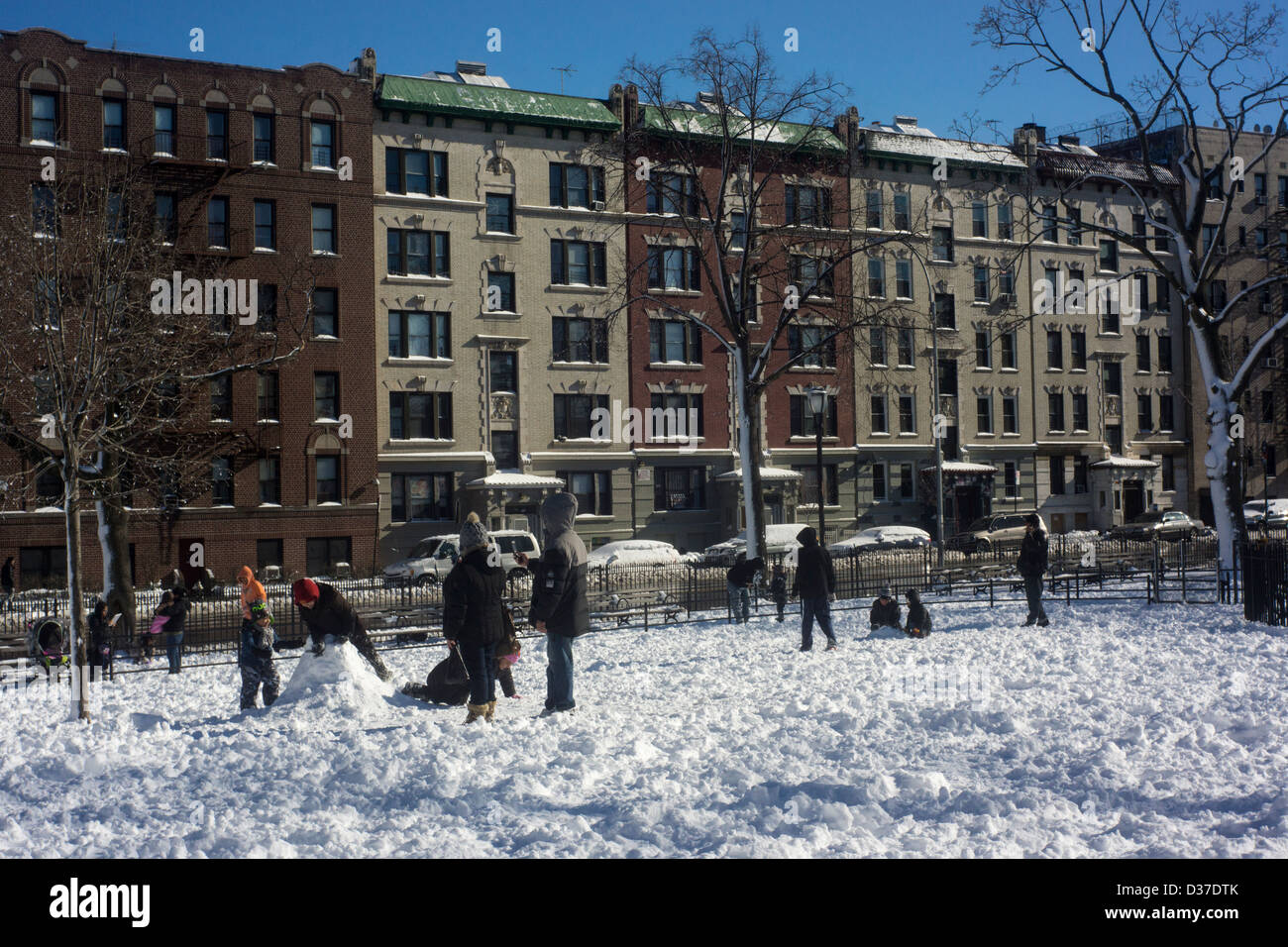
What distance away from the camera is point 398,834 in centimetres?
686

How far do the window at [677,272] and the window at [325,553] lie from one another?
16126 mm

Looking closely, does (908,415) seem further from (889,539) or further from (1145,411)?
(1145,411)

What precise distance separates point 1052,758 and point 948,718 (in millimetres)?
1673

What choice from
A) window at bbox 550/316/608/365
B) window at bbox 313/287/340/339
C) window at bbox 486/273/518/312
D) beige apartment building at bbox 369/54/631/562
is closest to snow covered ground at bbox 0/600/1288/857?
window at bbox 313/287/340/339

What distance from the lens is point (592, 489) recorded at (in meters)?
43.9

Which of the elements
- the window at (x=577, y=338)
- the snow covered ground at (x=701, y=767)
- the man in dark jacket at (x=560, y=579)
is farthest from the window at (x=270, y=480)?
the man in dark jacket at (x=560, y=579)

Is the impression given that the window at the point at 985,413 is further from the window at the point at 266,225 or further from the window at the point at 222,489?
the window at the point at 222,489

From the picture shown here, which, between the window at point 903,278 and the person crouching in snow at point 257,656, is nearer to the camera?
the person crouching in snow at point 257,656

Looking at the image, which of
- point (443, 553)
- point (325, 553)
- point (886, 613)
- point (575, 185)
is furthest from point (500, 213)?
point (886, 613)

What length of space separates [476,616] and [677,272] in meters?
36.6

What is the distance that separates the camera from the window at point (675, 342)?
45562 millimetres

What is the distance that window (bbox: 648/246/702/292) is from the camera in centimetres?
4506

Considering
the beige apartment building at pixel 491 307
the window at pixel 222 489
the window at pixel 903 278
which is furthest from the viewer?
the window at pixel 903 278
